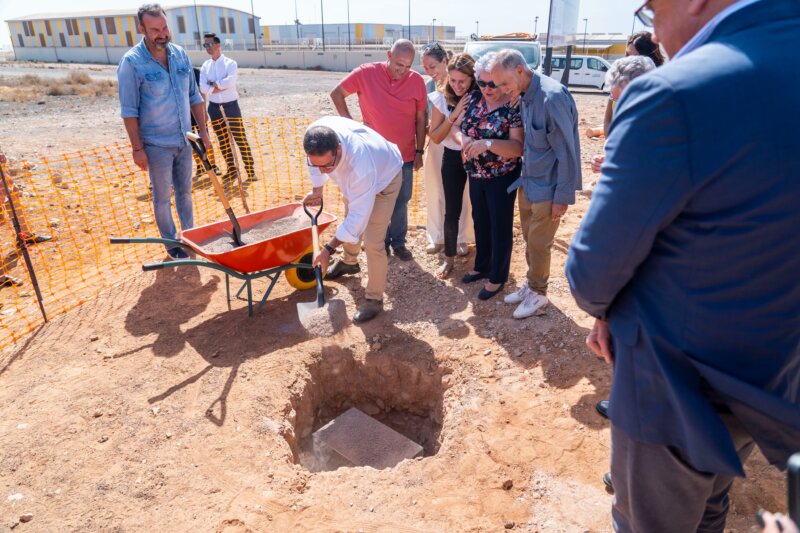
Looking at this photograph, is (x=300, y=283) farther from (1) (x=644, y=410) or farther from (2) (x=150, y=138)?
(1) (x=644, y=410)

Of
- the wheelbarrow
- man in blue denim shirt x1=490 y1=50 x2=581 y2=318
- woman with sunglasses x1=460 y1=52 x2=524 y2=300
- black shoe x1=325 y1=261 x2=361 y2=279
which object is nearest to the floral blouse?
woman with sunglasses x1=460 y1=52 x2=524 y2=300

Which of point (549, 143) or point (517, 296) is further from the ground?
point (549, 143)

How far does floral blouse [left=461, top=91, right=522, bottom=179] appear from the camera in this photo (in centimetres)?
378

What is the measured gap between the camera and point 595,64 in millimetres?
19781

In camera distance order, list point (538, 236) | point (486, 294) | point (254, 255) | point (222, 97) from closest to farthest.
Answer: point (538, 236), point (254, 255), point (486, 294), point (222, 97)

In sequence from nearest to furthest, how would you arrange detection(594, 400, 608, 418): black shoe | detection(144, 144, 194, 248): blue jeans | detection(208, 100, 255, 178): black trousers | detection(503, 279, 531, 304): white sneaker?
detection(594, 400, 608, 418): black shoe, detection(503, 279, 531, 304): white sneaker, detection(144, 144, 194, 248): blue jeans, detection(208, 100, 255, 178): black trousers

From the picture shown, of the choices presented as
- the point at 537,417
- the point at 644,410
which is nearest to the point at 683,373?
the point at 644,410

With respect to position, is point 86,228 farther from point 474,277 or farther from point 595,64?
point 595,64

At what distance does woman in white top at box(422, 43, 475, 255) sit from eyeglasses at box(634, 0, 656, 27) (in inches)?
122

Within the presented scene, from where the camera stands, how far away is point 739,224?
3.84ft

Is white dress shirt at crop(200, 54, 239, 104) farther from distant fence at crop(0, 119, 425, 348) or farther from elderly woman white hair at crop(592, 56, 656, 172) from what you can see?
elderly woman white hair at crop(592, 56, 656, 172)

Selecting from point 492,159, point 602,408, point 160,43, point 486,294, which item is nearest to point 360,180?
point 492,159

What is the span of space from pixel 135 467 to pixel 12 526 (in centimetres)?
57

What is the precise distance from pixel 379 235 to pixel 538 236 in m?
1.14
